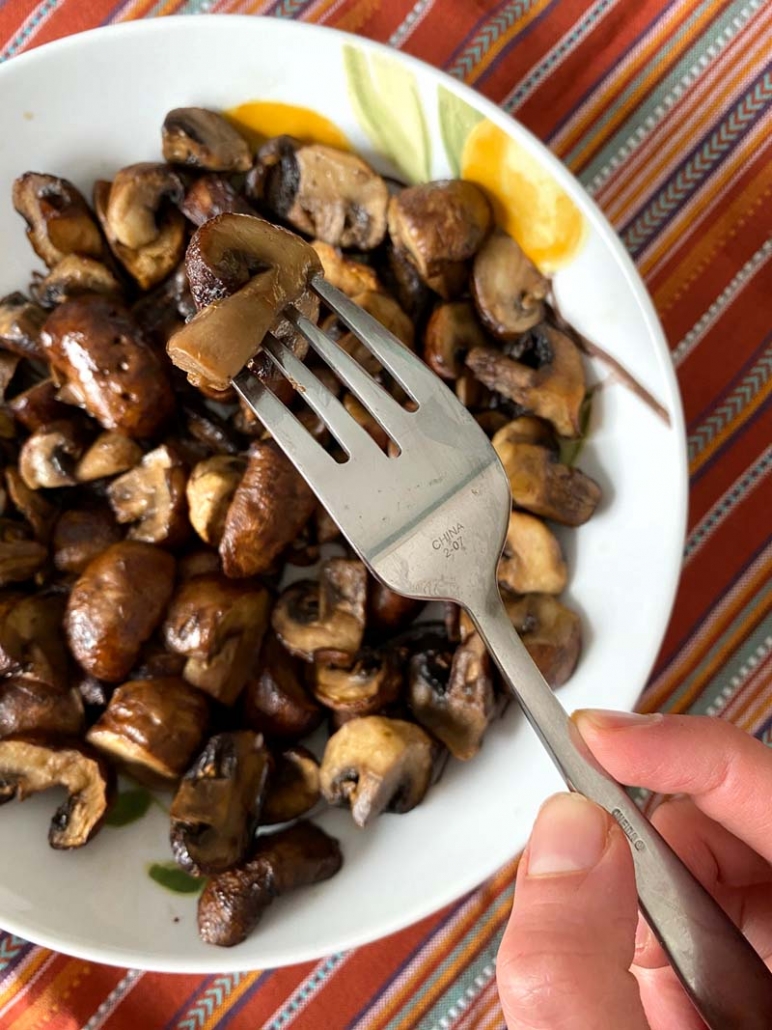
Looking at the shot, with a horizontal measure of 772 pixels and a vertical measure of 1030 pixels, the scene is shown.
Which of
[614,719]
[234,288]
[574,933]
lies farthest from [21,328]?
[574,933]

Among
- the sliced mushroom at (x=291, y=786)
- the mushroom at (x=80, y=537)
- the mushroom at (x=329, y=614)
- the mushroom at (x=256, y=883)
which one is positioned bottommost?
the mushroom at (x=256, y=883)

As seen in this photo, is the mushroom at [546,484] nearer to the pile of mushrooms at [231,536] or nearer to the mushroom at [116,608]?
the pile of mushrooms at [231,536]

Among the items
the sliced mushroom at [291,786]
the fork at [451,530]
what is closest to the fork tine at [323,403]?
the fork at [451,530]

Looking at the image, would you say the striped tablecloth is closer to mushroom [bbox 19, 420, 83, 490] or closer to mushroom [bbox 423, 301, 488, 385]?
mushroom [bbox 423, 301, 488, 385]

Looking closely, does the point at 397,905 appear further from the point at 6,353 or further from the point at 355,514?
the point at 6,353

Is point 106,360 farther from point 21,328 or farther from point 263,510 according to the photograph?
point 263,510
